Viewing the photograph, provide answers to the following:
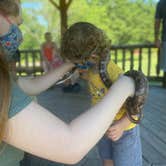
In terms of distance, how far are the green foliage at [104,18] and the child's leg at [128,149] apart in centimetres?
1961

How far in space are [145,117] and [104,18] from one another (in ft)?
61.6

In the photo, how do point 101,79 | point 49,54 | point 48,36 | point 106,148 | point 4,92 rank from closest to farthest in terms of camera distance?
point 4,92 < point 101,79 < point 106,148 < point 49,54 < point 48,36

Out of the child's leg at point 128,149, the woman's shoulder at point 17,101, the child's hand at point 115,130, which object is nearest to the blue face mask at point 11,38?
the woman's shoulder at point 17,101

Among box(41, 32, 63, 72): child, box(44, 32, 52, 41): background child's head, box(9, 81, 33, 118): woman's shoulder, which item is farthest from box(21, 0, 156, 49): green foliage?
box(9, 81, 33, 118): woman's shoulder

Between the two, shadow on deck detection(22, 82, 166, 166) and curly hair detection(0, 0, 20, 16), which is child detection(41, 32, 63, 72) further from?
curly hair detection(0, 0, 20, 16)

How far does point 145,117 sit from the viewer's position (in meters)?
4.38

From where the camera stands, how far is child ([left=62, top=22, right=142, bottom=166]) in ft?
5.17

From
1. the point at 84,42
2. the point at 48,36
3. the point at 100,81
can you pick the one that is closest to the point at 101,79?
the point at 100,81

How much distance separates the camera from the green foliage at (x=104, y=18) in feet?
72.0

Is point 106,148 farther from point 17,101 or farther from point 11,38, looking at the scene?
point 17,101

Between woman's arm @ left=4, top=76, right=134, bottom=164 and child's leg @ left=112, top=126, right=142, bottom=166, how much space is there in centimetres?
80

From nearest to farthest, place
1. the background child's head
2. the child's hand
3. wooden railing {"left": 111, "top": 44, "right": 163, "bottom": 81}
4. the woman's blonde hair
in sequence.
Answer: the woman's blonde hair < the child's hand < the background child's head < wooden railing {"left": 111, "top": 44, "right": 163, "bottom": 81}

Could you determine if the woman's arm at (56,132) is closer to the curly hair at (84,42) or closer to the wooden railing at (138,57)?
the curly hair at (84,42)

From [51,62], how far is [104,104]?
6.03m
